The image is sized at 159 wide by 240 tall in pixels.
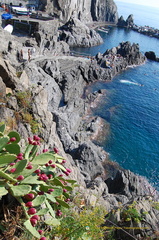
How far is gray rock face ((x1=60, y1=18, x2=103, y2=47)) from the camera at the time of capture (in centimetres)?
7381

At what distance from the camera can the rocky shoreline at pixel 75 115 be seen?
31.3 feet

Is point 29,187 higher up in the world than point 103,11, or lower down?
lower down

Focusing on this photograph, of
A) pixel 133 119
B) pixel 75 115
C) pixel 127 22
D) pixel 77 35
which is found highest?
pixel 127 22

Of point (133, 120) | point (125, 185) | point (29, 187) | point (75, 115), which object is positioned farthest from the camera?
point (133, 120)

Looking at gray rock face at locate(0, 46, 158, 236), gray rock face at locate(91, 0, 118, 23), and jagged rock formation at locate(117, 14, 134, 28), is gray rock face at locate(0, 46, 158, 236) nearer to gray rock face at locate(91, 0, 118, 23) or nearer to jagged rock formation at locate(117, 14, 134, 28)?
gray rock face at locate(91, 0, 118, 23)

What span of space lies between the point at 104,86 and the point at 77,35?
3953 centimetres

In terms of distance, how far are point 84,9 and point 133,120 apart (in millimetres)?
97353

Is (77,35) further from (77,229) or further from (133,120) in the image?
(77,229)

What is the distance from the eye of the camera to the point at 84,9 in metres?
110

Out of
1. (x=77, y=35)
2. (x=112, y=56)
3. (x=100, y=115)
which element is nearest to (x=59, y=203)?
(x=100, y=115)

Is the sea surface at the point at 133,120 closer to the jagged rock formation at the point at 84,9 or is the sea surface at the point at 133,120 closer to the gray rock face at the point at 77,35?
the gray rock face at the point at 77,35

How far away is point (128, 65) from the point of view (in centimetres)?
6581

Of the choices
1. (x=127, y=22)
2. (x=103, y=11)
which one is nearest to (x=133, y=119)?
(x=103, y=11)

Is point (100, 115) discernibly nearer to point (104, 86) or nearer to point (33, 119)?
point (104, 86)
